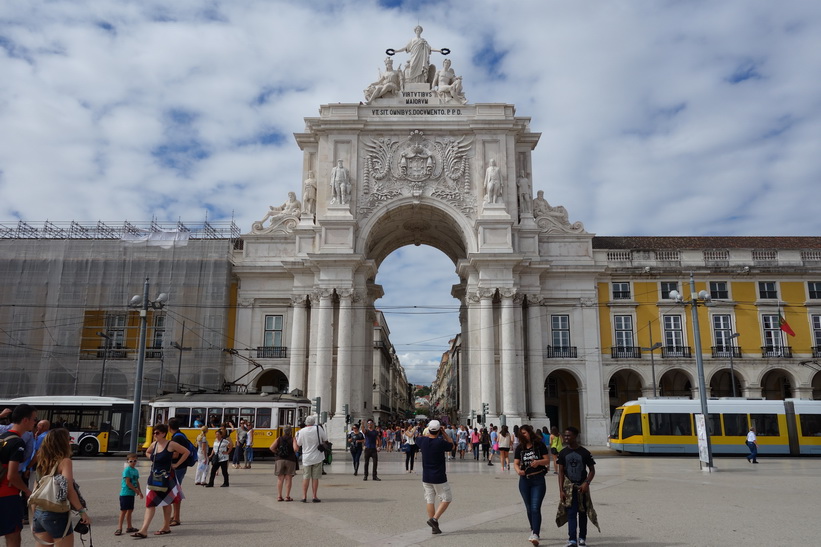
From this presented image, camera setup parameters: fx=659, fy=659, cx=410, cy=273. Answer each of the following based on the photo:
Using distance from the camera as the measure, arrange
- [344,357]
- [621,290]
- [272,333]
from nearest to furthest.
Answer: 1. [344,357]
2. [272,333]
3. [621,290]

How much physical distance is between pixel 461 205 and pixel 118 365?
23.2 meters

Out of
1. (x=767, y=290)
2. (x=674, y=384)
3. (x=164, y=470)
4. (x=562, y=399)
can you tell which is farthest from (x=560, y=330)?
(x=164, y=470)

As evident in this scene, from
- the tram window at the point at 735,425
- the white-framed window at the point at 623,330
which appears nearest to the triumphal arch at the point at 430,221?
the white-framed window at the point at 623,330

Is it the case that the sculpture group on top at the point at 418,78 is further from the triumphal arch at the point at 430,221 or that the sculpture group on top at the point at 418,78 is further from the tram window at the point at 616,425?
the tram window at the point at 616,425

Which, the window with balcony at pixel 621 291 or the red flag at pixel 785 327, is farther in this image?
the window with balcony at pixel 621 291

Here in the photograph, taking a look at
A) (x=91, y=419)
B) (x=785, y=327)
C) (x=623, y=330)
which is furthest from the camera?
(x=623, y=330)

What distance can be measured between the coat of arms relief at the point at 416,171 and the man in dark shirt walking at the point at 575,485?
33.0 metres

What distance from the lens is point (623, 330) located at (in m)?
43.2

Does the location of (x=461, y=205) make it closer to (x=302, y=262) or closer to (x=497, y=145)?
(x=497, y=145)

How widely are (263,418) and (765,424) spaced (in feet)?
79.4

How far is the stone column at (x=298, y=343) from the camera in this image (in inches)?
1591

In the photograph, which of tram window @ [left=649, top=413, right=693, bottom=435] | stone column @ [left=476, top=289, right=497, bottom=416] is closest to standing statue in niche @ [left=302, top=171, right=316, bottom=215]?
stone column @ [left=476, top=289, right=497, bottom=416]

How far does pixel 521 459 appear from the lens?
32.6 feet

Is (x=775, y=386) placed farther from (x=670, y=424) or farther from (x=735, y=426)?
(x=670, y=424)
